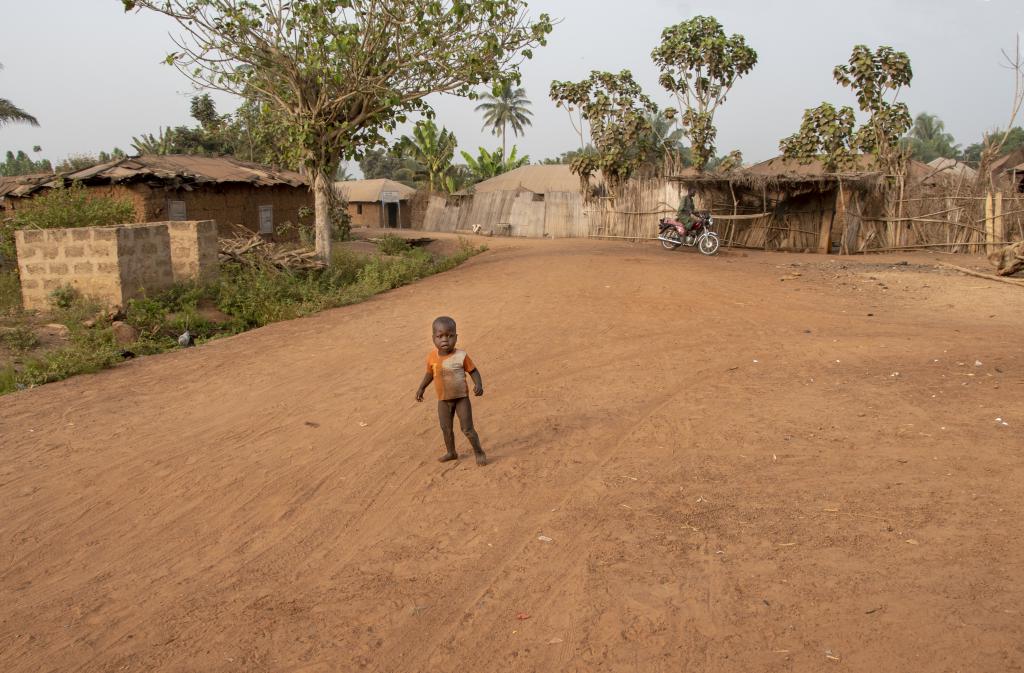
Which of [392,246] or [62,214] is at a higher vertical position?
[62,214]

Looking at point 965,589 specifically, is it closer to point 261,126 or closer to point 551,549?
point 551,549

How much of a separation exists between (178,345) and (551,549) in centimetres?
716

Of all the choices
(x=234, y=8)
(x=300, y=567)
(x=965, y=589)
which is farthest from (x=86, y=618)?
(x=234, y=8)

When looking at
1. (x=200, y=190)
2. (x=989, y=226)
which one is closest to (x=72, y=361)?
(x=200, y=190)

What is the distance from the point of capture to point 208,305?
11.1 metres

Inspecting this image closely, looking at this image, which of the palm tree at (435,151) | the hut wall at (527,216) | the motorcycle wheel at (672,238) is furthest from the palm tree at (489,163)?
the motorcycle wheel at (672,238)

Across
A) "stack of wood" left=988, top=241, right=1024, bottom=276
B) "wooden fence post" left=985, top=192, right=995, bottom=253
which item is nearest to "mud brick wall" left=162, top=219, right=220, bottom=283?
"stack of wood" left=988, top=241, right=1024, bottom=276

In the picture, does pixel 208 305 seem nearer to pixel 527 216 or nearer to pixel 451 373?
pixel 451 373

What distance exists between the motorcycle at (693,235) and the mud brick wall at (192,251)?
10.3m

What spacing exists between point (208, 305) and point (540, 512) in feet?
27.8

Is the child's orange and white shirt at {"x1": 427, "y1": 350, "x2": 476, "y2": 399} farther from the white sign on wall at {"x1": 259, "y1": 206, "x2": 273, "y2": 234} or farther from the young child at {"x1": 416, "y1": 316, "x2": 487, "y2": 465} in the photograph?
the white sign on wall at {"x1": 259, "y1": 206, "x2": 273, "y2": 234}

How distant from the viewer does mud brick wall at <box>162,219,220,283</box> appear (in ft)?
37.7

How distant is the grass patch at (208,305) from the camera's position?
7.62 meters

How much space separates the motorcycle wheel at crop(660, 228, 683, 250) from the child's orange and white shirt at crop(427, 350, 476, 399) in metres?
13.4
